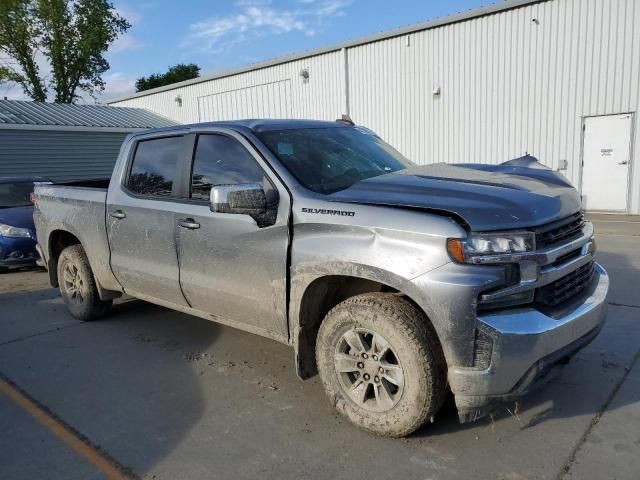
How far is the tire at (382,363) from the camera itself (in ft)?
9.46

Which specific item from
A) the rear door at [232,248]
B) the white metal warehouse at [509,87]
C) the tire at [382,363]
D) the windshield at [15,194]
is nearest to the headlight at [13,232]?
the windshield at [15,194]

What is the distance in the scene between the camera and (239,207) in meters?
3.35

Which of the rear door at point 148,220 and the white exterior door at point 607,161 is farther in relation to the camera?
the white exterior door at point 607,161

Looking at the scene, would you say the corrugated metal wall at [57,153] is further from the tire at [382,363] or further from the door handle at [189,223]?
the tire at [382,363]

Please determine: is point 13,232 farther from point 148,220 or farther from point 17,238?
point 148,220

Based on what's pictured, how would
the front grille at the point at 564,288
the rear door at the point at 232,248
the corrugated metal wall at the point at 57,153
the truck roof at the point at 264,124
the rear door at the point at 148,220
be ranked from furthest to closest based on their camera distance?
the corrugated metal wall at the point at 57,153 → the rear door at the point at 148,220 → the truck roof at the point at 264,124 → the rear door at the point at 232,248 → the front grille at the point at 564,288

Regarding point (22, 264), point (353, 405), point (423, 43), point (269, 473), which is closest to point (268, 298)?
point (353, 405)

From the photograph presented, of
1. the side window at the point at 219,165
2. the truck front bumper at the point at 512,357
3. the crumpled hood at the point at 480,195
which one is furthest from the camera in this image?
the side window at the point at 219,165

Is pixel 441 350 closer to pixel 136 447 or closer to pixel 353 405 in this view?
pixel 353 405

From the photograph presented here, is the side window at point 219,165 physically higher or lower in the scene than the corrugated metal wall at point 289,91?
→ lower

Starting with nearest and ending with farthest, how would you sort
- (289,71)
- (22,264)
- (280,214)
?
(280,214) < (22,264) < (289,71)

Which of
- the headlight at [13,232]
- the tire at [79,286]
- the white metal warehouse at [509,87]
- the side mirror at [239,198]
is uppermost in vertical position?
the white metal warehouse at [509,87]

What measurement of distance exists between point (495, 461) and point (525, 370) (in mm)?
562

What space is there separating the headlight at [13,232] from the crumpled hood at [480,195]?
7.16m
